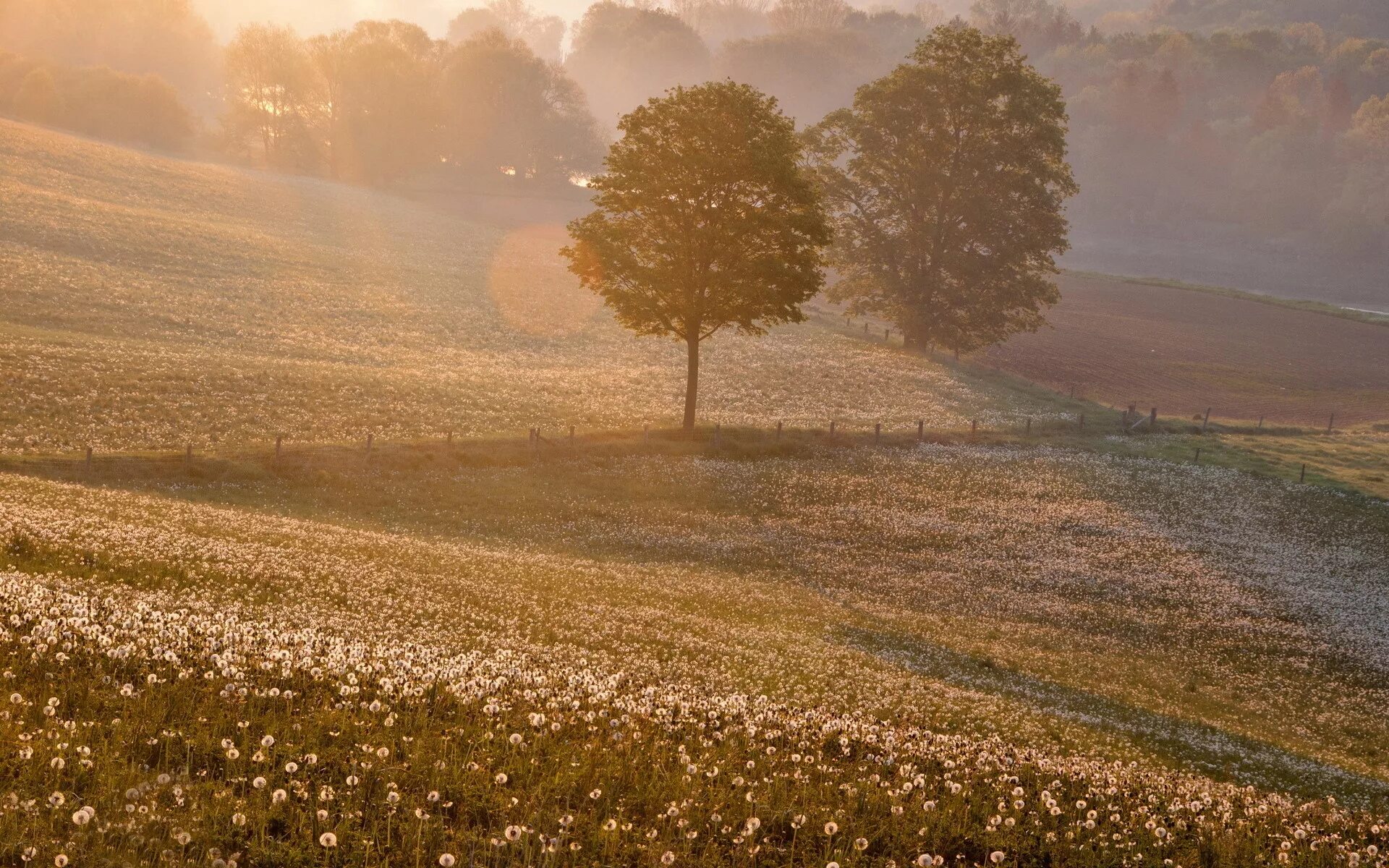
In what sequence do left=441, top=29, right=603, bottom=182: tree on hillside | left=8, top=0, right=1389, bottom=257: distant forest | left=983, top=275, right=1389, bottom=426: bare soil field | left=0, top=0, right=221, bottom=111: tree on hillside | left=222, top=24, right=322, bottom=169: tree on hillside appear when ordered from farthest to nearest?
1. left=0, top=0, right=221, bottom=111: tree on hillside
2. left=441, top=29, right=603, bottom=182: tree on hillside
3. left=222, top=24, right=322, bottom=169: tree on hillside
4. left=8, top=0, right=1389, bottom=257: distant forest
5. left=983, top=275, right=1389, bottom=426: bare soil field

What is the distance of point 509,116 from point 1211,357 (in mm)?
117573

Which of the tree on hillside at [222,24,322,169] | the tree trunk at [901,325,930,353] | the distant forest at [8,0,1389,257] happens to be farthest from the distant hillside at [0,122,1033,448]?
the tree on hillside at [222,24,322,169]

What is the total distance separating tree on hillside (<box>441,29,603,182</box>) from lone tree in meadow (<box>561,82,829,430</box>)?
125m

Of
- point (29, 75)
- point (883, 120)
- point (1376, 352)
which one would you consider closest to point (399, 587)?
point (883, 120)

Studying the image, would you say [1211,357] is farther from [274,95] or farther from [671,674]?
[274,95]

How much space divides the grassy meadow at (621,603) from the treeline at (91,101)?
240 ft

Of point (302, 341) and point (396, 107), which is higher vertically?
point (396, 107)

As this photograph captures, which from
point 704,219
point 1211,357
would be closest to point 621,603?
point 704,219

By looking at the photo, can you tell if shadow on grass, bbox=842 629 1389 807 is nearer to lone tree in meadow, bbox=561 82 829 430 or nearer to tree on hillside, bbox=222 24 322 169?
lone tree in meadow, bbox=561 82 829 430

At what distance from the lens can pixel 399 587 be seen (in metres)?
23.4

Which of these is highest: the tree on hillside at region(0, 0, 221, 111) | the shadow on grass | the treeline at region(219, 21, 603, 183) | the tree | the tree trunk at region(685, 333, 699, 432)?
the tree on hillside at region(0, 0, 221, 111)

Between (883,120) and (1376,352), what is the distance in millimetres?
62167

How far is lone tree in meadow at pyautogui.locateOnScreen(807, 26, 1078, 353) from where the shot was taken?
75.8 m

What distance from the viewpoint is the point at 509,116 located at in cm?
16800
